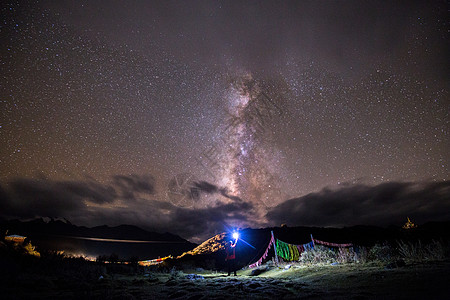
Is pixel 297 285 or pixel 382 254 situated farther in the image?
pixel 382 254

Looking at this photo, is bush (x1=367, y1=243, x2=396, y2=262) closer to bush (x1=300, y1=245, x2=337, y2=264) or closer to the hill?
bush (x1=300, y1=245, x2=337, y2=264)

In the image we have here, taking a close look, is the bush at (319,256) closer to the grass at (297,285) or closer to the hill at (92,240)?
the grass at (297,285)

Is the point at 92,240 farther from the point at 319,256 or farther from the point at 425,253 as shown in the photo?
the point at 425,253

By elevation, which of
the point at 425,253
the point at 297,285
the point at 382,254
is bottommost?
the point at 297,285

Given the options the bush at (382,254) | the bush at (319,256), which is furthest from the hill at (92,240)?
the bush at (382,254)

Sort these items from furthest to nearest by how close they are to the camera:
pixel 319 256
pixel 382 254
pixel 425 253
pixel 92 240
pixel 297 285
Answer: pixel 92 240 < pixel 319 256 < pixel 382 254 < pixel 425 253 < pixel 297 285

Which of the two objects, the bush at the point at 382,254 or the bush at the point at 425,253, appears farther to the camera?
the bush at the point at 382,254

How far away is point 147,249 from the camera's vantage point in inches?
4993

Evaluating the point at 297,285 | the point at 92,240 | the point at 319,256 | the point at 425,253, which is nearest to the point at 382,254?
the point at 425,253

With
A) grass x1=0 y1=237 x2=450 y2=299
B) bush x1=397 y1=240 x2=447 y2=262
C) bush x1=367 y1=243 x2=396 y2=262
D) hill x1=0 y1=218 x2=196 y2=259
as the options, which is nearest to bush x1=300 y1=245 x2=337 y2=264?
grass x1=0 y1=237 x2=450 y2=299

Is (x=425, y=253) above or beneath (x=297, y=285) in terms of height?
above

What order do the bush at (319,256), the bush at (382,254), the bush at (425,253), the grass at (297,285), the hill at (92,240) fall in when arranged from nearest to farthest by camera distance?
the grass at (297,285) → the bush at (425,253) → the bush at (382,254) → the bush at (319,256) → the hill at (92,240)

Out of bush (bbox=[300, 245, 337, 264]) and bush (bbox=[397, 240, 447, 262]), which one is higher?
bush (bbox=[397, 240, 447, 262])

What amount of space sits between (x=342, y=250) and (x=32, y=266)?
18746 mm
